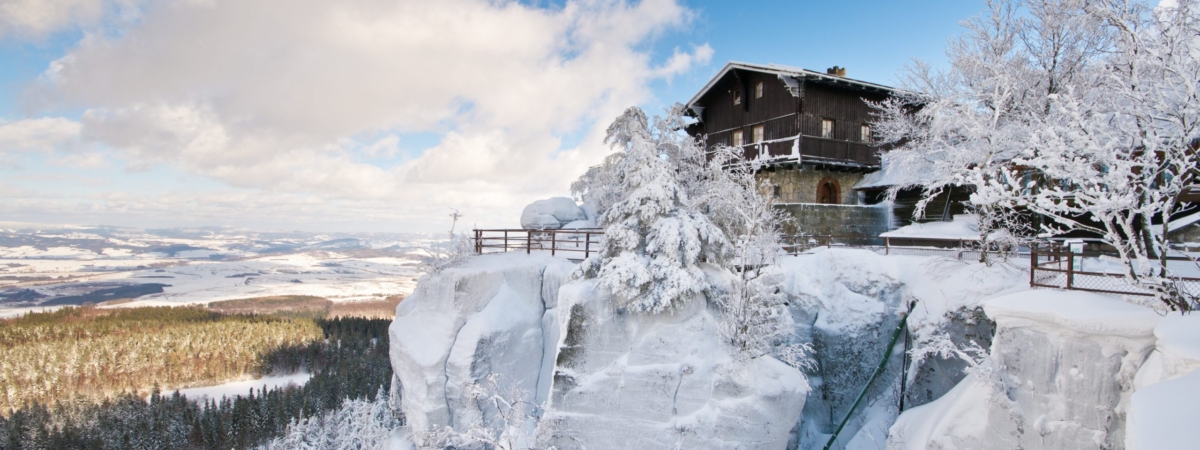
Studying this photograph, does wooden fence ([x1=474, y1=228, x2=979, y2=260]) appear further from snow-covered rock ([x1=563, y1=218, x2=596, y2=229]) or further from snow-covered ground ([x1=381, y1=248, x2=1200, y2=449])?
snow-covered rock ([x1=563, y1=218, x2=596, y2=229])

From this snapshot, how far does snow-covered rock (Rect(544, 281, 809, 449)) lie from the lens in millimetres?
12391

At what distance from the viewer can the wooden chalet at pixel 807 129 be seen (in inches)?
946

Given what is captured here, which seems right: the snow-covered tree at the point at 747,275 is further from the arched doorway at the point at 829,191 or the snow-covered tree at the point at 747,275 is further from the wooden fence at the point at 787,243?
the arched doorway at the point at 829,191

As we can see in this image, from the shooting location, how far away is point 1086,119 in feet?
37.7

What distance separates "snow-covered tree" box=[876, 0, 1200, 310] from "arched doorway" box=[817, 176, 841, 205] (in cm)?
399

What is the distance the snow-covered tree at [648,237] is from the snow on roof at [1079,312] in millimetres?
6171

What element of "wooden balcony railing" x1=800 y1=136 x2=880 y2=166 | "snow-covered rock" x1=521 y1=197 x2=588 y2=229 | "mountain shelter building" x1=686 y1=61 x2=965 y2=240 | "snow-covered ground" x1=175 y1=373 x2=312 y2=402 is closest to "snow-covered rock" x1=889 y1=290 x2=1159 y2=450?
"mountain shelter building" x1=686 y1=61 x2=965 y2=240

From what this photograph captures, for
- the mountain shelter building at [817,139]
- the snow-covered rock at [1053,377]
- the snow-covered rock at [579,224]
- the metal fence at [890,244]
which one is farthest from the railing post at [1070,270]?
the snow-covered rock at [579,224]

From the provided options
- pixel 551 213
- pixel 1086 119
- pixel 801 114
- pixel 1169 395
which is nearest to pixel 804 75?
pixel 801 114

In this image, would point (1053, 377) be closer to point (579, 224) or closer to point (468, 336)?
point (468, 336)

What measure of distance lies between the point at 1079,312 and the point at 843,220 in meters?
12.5

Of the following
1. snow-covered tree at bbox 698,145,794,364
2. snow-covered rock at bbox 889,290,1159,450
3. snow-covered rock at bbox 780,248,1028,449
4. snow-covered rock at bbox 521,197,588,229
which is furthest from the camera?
snow-covered rock at bbox 521,197,588,229

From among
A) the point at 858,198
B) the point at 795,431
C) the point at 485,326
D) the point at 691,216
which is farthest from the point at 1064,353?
the point at 858,198

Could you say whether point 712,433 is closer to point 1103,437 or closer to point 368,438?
point 1103,437
